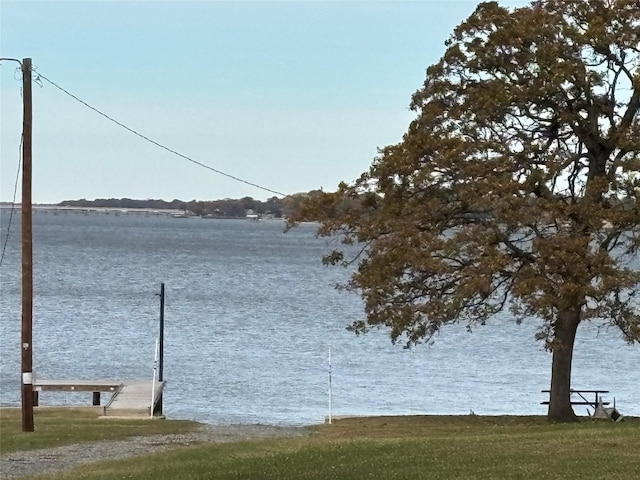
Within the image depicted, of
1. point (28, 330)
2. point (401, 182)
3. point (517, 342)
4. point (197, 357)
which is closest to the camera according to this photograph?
point (28, 330)

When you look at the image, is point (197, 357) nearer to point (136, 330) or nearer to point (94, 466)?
point (136, 330)

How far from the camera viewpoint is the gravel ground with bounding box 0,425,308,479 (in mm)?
15664

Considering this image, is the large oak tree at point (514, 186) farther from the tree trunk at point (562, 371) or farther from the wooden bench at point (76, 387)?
the wooden bench at point (76, 387)

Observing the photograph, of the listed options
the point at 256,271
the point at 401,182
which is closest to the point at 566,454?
the point at 401,182

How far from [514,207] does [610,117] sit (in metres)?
3.06

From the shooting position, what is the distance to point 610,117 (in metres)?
22.4

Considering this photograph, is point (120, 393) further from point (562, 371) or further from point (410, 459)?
point (410, 459)

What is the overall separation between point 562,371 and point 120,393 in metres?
11.0

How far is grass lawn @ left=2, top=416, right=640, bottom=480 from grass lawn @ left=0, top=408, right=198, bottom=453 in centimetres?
244

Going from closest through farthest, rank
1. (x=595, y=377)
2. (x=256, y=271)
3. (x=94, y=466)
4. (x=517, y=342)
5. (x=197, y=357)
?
(x=94, y=466), (x=595, y=377), (x=197, y=357), (x=517, y=342), (x=256, y=271)

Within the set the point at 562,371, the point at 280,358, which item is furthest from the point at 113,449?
the point at 280,358

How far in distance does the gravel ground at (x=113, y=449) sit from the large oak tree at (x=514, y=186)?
138 inches

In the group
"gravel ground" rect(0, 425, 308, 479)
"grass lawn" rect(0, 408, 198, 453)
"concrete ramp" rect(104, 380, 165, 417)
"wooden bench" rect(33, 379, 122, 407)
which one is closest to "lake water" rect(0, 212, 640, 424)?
"concrete ramp" rect(104, 380, 165, 417)

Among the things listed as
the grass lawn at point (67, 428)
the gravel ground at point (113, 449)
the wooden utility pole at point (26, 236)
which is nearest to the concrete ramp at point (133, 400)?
the grass lawn at point (67, 428)
